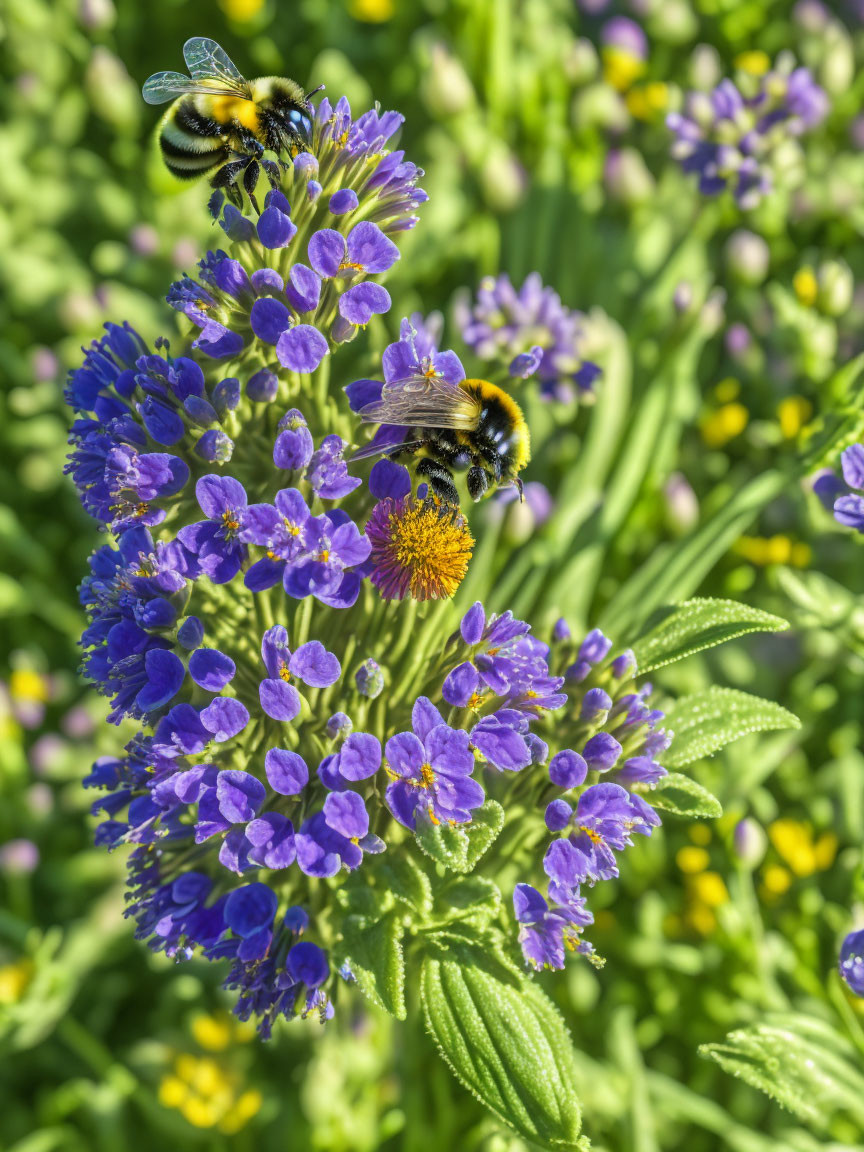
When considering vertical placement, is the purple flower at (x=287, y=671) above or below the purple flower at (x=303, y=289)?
below

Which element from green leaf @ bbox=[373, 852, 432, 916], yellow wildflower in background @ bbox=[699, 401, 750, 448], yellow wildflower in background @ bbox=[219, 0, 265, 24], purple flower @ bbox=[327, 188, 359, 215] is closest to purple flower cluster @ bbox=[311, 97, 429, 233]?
purple flower @ bbox=[327, 188, 359, 215]

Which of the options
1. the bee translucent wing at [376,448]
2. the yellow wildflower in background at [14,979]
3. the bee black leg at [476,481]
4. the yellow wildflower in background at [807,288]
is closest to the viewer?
the bee translucent wing at [376,448]

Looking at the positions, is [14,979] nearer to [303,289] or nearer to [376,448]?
[376,448]

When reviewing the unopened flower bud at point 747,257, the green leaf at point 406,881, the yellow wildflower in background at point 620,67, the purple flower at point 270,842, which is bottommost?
the purple flower at point 270,842

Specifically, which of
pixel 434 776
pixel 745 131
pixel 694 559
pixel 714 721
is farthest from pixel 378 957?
pixel 745 131

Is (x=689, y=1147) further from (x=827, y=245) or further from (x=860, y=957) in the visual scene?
(x=827, y=245)

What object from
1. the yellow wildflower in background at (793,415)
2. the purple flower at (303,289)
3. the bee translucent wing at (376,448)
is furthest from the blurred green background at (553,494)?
the purple flower at (303,289)

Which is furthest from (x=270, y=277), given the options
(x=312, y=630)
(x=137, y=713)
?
(x=137, y=713)

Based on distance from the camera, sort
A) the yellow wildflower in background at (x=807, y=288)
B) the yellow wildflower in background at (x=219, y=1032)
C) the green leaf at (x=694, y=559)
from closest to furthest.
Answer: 1. the green leaf at (x=694, y=559)
2. the yellow wildflower in background at (x=219, y=1032)
3. the yellow wildflower in background at (x=807, y=288)

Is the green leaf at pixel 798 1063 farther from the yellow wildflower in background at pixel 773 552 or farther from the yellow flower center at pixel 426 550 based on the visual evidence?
the yellow wildflower in background at pixel 773 552
